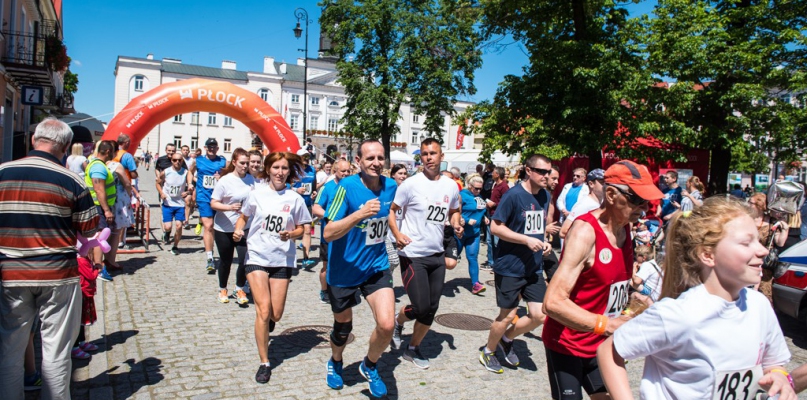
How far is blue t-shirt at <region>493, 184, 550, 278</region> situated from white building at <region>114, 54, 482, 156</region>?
217ft

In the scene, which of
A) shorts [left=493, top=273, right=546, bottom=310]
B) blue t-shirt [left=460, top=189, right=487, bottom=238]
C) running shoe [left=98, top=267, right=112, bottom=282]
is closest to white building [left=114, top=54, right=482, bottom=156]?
blue t-shirt [left=460, top=189, right=487, bottom=238]

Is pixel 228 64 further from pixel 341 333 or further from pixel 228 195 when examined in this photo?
pixel 341 333

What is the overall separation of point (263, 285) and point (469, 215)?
4.70 metres

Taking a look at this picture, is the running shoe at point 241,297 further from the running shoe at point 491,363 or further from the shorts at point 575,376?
the shorts at point 575,376

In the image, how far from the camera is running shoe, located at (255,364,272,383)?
14.8 feet

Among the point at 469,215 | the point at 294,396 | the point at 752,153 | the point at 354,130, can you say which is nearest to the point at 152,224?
the point at 469,215

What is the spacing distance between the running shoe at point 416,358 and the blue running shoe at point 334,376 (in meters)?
0.87

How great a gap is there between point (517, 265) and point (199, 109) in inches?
463

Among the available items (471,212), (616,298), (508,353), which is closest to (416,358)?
(508,353)

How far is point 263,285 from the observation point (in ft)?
16.1

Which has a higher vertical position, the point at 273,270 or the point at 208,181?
the point at 208,181

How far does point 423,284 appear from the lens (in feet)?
17.0

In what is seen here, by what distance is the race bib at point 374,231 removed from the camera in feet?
14.7

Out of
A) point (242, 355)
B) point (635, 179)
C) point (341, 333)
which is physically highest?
point (635, 179)
